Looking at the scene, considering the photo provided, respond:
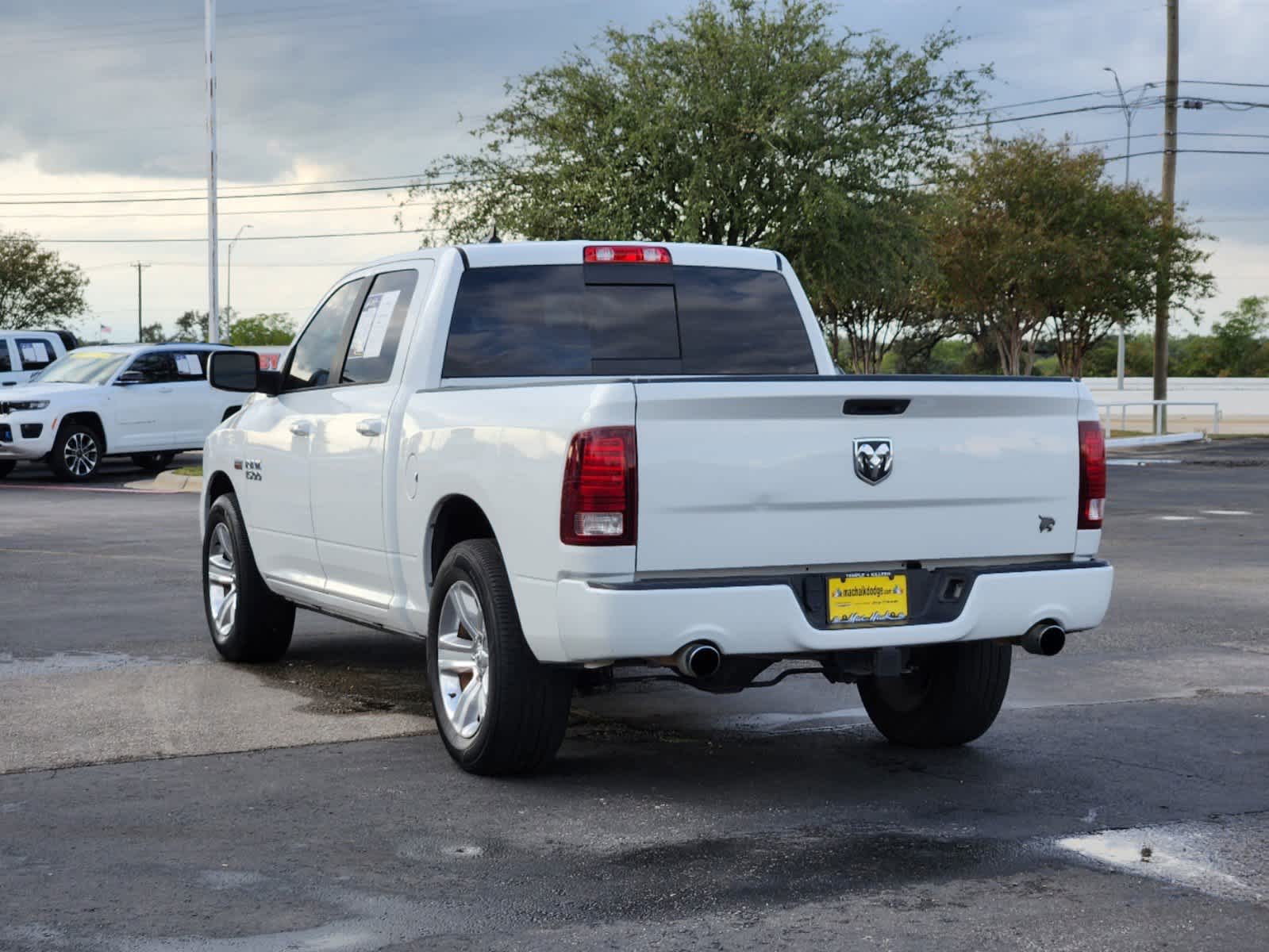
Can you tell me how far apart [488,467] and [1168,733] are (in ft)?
10.6

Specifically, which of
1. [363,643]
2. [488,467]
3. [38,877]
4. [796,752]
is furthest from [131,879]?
[363,643]

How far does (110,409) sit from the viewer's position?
26.2 m

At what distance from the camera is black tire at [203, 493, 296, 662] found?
29.9 ft

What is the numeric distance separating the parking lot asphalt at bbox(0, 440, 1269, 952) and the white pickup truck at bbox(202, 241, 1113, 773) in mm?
456

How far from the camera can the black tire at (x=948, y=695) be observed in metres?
7.01

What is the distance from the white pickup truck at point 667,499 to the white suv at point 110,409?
18.9m

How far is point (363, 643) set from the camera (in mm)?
10211

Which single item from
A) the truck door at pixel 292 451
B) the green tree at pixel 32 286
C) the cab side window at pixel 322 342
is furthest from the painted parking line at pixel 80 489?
the green tree at pixel 32 286

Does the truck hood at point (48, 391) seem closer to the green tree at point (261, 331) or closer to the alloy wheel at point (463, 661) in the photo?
the alloy wheel at point (463, 661)

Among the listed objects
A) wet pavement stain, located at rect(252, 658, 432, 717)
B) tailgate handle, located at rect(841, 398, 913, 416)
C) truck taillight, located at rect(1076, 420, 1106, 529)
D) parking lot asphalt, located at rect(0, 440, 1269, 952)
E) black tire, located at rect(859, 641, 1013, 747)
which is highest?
tailgate handle, located at rect(841, 398, 913, 416)

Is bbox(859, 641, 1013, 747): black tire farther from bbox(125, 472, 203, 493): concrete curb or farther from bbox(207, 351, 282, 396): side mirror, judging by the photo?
bbox(125, 472, 203, 493): concrete curb

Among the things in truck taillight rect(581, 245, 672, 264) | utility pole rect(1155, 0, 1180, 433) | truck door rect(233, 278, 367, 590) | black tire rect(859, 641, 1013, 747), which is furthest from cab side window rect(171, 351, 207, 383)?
utility pole rect(1155, 0, 1180, 433)

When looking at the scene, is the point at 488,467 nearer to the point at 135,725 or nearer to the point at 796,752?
the point at 796,752

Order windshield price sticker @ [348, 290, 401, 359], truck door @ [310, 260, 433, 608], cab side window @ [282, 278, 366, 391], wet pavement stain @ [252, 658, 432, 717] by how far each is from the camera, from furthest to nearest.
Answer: cab side window @ [282, 278, 366, 391], wet pavement stain @ [252, 658, 432, 717], windshield price sticker @ [348, 290, 401, 359], truck door @ [310, 260, 433, 608]
